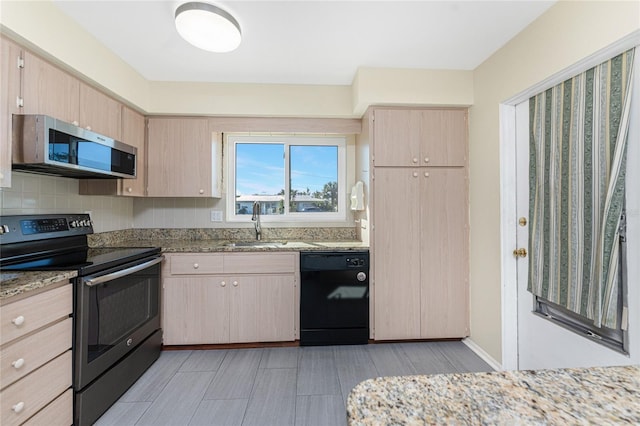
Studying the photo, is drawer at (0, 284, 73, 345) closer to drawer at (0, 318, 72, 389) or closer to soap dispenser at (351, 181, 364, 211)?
drawer at (0, 318, 72, 389)

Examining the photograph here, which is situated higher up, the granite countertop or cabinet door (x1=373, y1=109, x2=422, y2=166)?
cabinet door (x1=373, y1=109, x2=422, y2=166)

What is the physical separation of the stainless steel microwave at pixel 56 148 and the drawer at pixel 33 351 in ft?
2.90

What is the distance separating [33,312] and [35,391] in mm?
378

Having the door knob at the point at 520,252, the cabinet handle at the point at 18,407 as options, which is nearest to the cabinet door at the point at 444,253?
the door knob at the point at 520,252

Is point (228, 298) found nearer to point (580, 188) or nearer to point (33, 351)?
point (33, 351)

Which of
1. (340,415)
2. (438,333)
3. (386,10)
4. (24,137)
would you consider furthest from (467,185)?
(24,137)

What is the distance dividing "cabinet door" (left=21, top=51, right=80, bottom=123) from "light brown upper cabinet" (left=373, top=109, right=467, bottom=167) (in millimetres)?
2228

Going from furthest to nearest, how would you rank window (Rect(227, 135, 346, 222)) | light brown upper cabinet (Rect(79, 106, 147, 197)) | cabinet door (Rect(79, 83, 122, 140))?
1. window (Rect(227, 135, 346, 222))
2. light brown upper cabinet (Rect(79, 106, 147, 197))
3. cabinet door (Rect(79, 83, 122, 140))

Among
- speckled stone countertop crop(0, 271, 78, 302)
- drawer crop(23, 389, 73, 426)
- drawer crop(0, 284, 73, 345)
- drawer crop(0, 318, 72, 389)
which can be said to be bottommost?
drawer crop(23, 389, 73, 426)


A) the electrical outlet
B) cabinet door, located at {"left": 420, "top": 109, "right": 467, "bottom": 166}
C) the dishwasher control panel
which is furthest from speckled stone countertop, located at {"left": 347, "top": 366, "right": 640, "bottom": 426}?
the electrical outlet

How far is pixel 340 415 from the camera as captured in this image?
1.71 metres

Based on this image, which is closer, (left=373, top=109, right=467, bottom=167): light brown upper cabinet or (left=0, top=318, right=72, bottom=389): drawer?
(left=0, top=318, right=72, bottom=389): drawer

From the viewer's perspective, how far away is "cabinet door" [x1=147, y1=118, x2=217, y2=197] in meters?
2.70

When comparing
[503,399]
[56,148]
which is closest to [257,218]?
[56,148]
